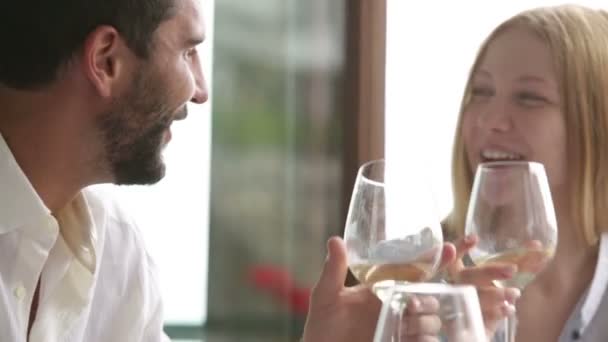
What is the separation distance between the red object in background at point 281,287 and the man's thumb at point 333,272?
1490mm

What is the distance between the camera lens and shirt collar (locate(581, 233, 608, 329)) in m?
1.88

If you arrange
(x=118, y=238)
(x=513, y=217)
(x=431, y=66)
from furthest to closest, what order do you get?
(x=431, y=66)
(x=118, y=238)
(x=513, y=217)

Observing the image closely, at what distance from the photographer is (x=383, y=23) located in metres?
2.76

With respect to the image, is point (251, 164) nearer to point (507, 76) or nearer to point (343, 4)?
point (343, 4)

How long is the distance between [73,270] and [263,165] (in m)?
1.39

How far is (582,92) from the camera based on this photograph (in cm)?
193

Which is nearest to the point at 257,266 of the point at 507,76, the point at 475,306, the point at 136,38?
the point at 507,76

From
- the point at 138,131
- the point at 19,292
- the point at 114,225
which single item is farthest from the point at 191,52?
the point at 19,292

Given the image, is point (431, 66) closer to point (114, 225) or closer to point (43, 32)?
point (114, 225)

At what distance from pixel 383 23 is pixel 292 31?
10.6 inches

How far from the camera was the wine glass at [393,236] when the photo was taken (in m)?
1.28

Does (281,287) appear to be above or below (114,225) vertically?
below

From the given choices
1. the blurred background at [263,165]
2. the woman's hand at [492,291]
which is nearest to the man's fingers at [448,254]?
the woman's hand at [492,291]

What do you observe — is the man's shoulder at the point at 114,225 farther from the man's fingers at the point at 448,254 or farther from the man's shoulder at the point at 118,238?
the man's fingers at the point at 448,254
